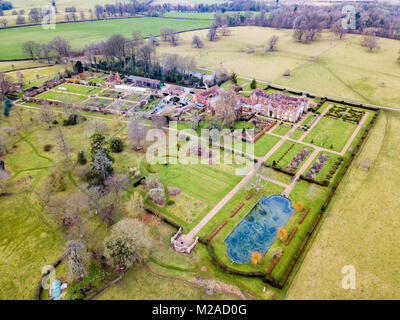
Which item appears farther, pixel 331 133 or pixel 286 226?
pixel 331 133

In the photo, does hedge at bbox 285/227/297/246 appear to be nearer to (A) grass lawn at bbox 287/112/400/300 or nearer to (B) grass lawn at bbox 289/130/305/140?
(A) grass lawn at bbox 287/112/400/300

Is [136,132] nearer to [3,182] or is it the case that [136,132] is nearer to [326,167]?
[3,182]

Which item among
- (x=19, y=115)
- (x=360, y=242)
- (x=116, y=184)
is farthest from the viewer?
(x=19, y=115)

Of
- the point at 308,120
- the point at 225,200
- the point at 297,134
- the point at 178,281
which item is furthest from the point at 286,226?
the point at 308,120

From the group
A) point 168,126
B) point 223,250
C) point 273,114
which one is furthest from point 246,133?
point 223,250

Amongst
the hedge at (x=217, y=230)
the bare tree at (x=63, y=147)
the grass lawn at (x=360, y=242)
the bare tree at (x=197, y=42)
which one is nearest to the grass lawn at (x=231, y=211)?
the hedge at (x=217, y=230)

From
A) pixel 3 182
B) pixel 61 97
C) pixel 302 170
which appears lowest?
pixel 3 182
